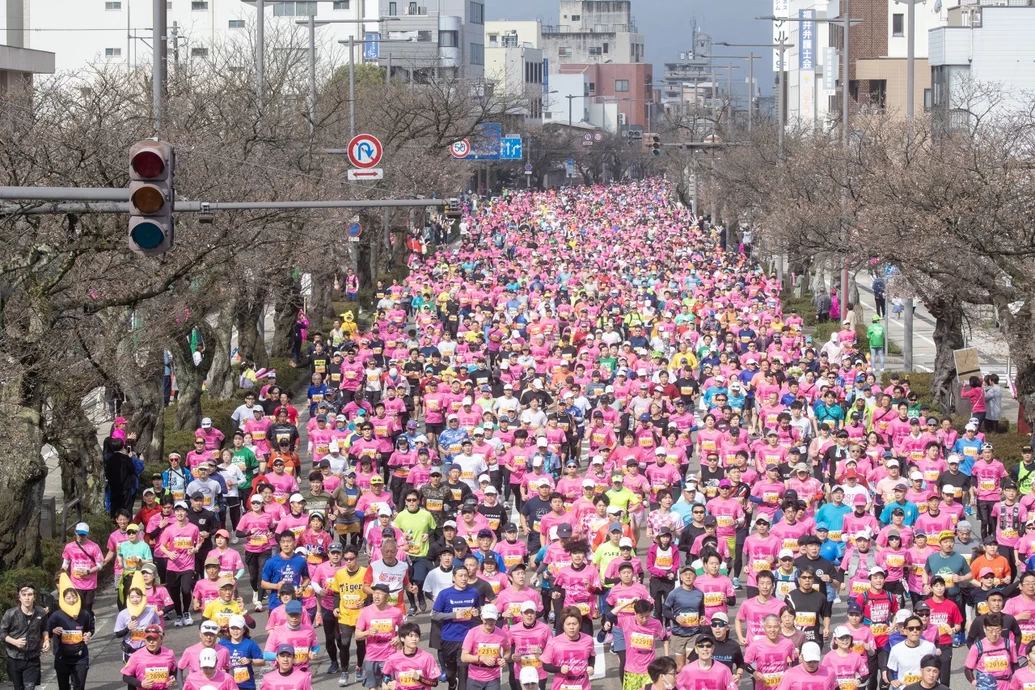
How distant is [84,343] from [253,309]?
13.6 metres

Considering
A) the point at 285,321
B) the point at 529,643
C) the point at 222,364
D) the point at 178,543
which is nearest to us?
the point at 529,643

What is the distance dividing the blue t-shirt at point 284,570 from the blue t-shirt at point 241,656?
2.15 m

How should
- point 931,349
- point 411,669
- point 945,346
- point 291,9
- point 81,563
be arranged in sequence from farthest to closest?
point 291,9
point 931,349
point 945,346
point 81,563
point 411,669

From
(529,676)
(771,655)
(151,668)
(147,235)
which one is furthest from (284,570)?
(147,235)

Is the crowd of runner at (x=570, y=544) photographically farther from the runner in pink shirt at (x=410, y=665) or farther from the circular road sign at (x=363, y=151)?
the circular road sign at (x=363, y=151)

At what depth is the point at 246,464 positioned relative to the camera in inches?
844

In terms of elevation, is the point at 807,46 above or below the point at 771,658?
above

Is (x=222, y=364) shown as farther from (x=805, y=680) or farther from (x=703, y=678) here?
(x=805, y=680)

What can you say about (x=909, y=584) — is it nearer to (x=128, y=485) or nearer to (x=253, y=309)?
(x=128, y=485)

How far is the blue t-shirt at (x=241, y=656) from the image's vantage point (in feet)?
43.9

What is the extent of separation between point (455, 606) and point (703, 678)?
8.54 feet

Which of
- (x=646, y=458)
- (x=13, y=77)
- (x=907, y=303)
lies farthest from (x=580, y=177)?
(x=646, y=458)

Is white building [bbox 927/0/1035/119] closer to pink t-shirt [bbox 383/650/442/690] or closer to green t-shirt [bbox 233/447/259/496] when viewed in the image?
green t-shirt [bbox 233/447/259/496]

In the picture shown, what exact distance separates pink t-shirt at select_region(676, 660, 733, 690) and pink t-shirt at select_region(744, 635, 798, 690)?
700 mm
